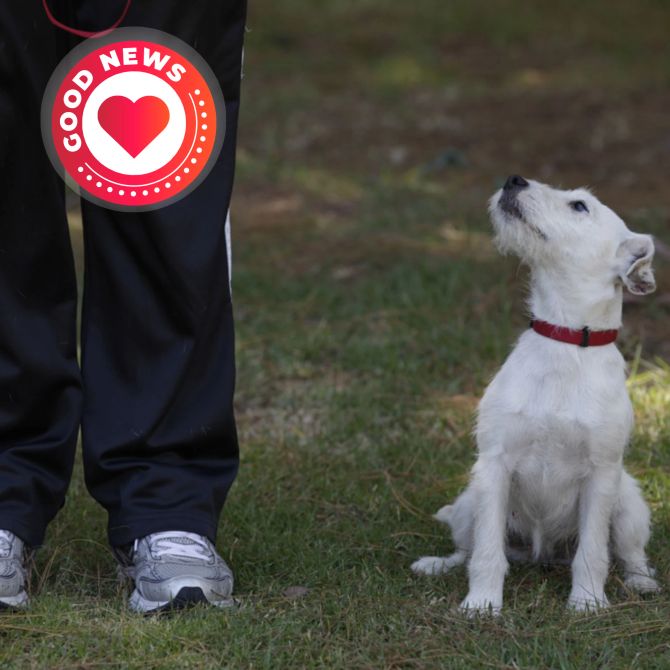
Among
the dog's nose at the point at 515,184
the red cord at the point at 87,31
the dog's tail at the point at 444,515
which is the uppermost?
the red cord at the point at 87,31

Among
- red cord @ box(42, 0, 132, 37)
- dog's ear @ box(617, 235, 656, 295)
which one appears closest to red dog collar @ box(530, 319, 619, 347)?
dog's ear @ box(617, 235, 656, 295)

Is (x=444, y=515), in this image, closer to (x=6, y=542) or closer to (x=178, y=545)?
(x=178, y=545)

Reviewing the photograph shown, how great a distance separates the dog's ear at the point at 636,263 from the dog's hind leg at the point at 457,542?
2.20ft

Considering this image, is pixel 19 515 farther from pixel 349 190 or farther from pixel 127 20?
pixel 349 190

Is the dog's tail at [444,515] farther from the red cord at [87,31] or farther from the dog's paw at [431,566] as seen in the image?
the red cord at [87,31]

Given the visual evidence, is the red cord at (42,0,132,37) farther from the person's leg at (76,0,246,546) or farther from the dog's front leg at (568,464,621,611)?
the dog's front leg at (568,464,621,611)

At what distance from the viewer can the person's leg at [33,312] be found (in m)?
2.66

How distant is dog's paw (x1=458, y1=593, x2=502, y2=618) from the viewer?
278cm

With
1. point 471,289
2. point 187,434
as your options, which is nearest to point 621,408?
point 187,434

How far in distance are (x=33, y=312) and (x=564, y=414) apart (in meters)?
1.28

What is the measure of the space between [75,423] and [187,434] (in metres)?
0.26

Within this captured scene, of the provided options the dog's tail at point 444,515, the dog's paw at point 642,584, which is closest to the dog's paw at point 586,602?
the dog's paw at point 642,584

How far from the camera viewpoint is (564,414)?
2.96 metres

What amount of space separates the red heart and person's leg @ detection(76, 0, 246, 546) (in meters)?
0.19
